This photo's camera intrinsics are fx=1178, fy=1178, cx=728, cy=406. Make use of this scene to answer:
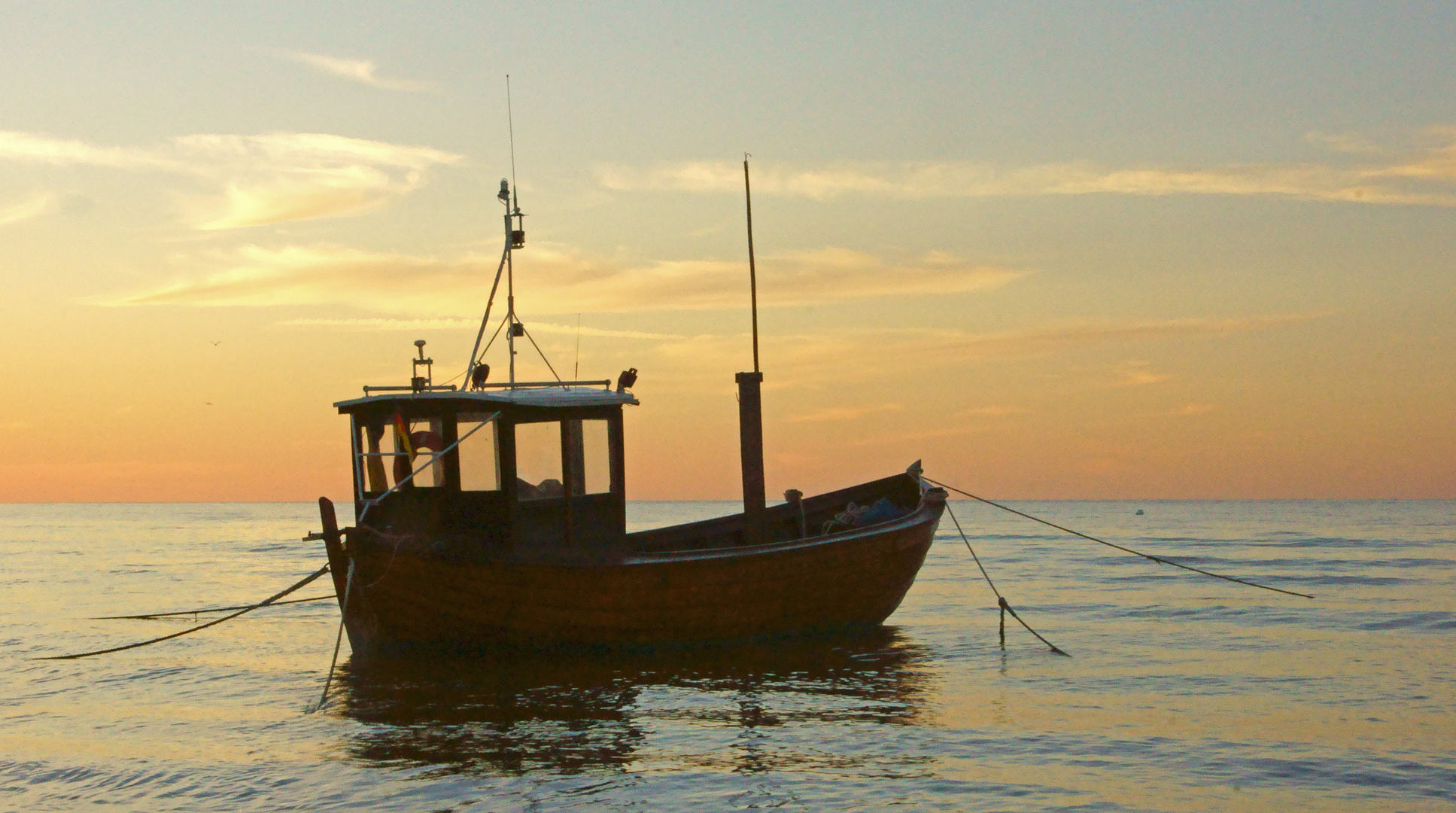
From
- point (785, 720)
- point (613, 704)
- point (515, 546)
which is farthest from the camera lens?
point (515, 546)

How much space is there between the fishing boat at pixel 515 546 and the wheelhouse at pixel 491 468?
0.02m

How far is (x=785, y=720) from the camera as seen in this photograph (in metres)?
11.6

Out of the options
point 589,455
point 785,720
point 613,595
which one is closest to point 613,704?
point 613,595

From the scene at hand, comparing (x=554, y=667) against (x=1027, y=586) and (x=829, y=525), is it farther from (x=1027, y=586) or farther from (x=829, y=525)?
(x=1027, y=586)

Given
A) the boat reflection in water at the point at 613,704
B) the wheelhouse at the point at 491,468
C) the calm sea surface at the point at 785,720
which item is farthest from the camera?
the wheelhouse at the point at 491,468

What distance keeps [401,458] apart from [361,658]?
245cm

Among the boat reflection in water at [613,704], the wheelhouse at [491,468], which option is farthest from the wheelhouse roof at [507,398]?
the boat reflection in water at [613,704]

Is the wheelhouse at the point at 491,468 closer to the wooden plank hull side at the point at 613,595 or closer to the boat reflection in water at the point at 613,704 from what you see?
the wooden plank hull side at the point at 613,595

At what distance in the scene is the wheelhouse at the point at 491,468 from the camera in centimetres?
1334

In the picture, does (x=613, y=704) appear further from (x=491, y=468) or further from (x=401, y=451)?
(x=401, y=451)

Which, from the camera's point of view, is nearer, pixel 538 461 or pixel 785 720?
pixel 785 720

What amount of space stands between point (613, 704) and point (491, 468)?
3012 millimetres

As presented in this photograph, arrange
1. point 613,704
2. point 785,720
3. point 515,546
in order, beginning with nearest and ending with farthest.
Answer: point 785,720 → point 613,704 → point 515,546

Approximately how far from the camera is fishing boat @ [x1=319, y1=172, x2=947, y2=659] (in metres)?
13.0
